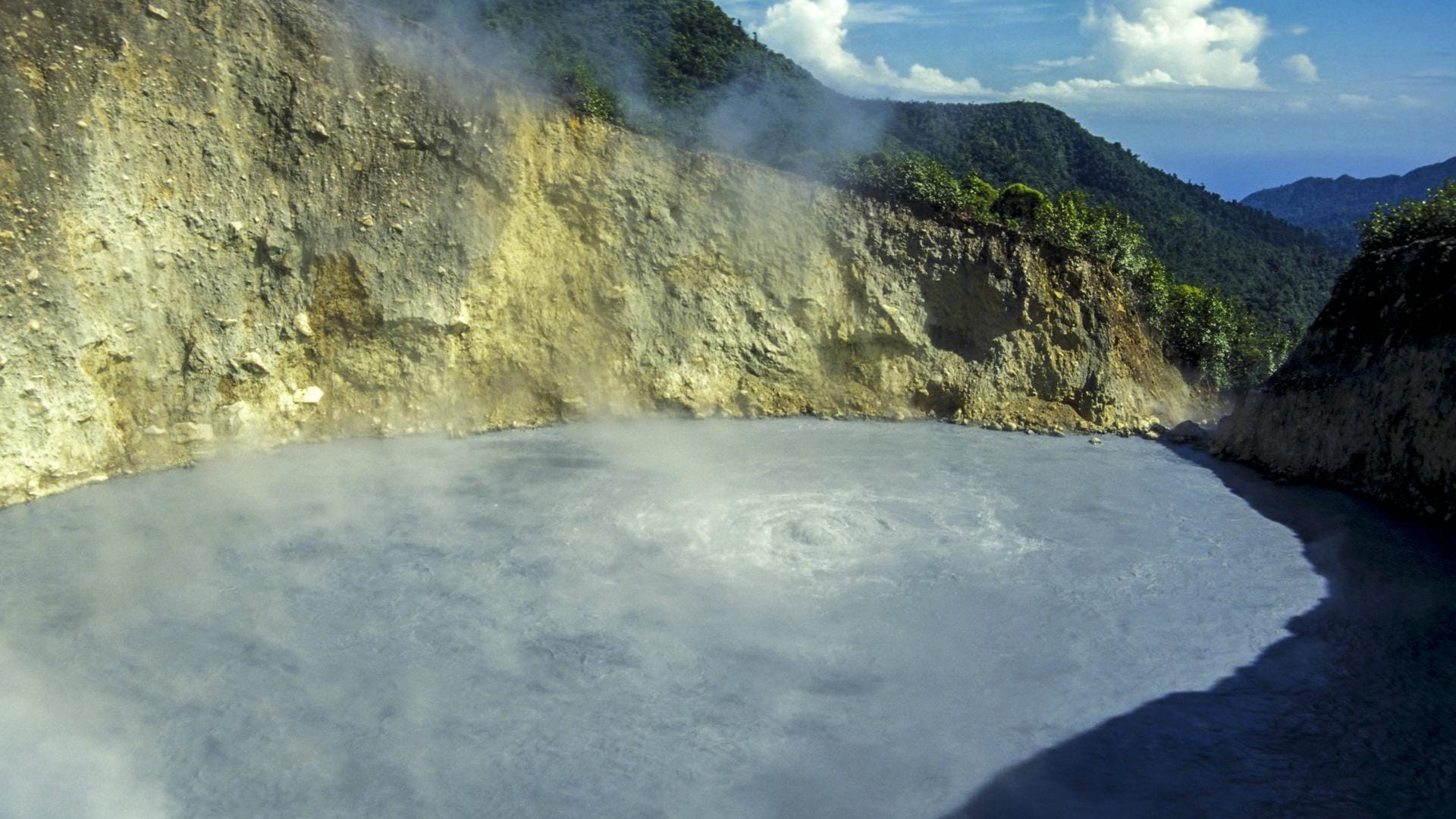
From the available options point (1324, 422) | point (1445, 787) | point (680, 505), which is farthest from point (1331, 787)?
point (1324, 422)

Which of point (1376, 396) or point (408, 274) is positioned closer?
point (1376, 396)

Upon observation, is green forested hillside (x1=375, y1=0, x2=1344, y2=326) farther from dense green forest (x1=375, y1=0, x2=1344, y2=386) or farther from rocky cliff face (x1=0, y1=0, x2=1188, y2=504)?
rocky cliff face (x1=0, y1=0, x2=1188, y2=504)

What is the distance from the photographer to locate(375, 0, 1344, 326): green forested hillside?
2477cm

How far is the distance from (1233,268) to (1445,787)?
152 feet

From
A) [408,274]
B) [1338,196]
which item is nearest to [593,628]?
[408,274]

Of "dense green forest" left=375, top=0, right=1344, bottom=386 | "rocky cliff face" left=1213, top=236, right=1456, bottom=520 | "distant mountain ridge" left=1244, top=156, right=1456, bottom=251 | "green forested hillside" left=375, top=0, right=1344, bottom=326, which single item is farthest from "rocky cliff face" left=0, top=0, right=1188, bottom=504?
"distant mountain ridge" left=1244, top=156, right=1456, bottom=251

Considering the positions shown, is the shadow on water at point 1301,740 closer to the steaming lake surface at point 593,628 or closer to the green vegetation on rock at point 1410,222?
the steaming lake surface at point 593,628

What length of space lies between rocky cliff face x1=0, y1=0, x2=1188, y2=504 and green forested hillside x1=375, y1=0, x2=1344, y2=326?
228cm

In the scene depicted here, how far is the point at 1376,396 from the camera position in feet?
56.8

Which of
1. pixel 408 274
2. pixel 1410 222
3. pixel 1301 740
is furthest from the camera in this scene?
pixel 1410 222

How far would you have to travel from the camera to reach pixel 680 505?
15430 millimetres

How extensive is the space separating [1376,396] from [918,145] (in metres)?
30.7

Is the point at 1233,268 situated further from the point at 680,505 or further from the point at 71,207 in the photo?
the point at 71,207

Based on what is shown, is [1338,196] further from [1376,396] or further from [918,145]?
[1376,396]
